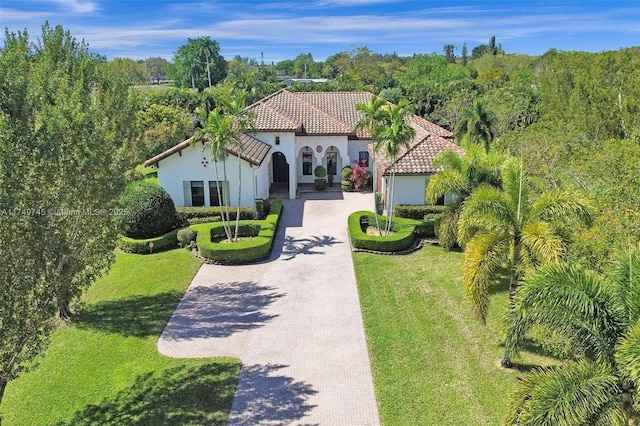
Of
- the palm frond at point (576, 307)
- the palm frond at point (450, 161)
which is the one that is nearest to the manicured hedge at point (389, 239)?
the palm frond at point (450, 161)

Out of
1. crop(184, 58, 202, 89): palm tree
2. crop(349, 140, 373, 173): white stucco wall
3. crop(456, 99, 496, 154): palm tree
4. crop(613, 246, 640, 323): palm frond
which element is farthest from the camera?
crop(184, 58, 202, 89): palm tree

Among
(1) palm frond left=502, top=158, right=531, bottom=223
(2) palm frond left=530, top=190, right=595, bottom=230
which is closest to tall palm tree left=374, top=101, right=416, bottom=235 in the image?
(1) palm frond left=502, top=158, right=531, bottom=223

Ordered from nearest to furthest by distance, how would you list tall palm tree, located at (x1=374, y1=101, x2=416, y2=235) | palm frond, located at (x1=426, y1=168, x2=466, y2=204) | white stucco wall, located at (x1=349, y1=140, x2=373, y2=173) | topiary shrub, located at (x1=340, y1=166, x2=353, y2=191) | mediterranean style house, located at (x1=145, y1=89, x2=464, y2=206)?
palm frond, located at (x1=426, y1=168, x2=466, y2=204), tall palm tree, located at (x1=374, y1=101, x2=416, y2=235), mediterranean style house, located at (x1=145, y1=89, x2=464, y2=206), topiary shrub, located at (x1=340, y1=166, x2=353, y2=191), white stucco wall, located at (x1=349, y1=140, x2=373, y2=173)

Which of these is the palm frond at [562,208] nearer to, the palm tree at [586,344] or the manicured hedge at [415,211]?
the palm tree at [586,344]

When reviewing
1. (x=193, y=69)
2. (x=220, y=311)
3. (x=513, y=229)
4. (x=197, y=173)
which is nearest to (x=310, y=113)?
(x=197, y=173)

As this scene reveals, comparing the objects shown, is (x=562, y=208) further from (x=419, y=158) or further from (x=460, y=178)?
(x=419, y=158)

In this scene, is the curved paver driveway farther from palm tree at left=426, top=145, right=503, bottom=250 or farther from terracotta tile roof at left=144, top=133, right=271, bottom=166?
terracotta tile roof at left=144, top=133, right=271, bottom=166

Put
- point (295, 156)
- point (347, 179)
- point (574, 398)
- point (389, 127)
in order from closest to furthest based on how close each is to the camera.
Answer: point (574, 398) → point (389, 127) → point (295, 156) → point (347, 179)
